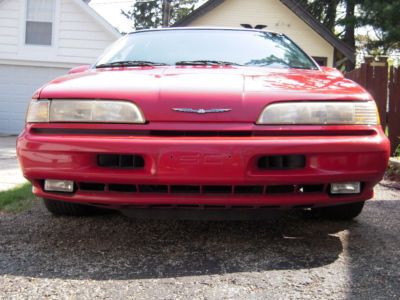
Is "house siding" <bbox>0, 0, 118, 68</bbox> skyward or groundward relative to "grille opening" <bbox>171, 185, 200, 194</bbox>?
skyward

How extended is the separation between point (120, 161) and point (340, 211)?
63.9 inches

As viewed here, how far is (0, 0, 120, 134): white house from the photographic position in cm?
1385

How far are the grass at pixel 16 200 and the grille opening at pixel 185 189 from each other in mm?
1820

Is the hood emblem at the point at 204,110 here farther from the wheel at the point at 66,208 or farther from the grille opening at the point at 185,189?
the wheel at the point at 66,208

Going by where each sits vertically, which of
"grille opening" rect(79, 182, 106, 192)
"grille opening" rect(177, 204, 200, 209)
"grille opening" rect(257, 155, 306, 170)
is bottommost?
"grille opening" rect(177, 204, 200, 209)

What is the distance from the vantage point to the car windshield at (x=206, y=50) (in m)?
3.73

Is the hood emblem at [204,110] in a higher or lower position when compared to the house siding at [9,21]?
lower

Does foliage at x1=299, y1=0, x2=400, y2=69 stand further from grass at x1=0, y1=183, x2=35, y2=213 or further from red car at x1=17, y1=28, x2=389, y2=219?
red car at x1=17, y1=28, x2=389, y2=219

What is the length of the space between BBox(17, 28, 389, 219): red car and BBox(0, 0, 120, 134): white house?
11415mm

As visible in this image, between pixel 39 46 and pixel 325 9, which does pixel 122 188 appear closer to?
pixel 39 46

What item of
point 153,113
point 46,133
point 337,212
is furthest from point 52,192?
point 337,212

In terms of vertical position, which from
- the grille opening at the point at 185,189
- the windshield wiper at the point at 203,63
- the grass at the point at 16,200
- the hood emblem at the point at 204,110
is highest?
the windshield wiper at the point at 203,63

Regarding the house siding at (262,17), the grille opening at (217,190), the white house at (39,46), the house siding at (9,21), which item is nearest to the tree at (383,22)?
the house siding at (262,17)

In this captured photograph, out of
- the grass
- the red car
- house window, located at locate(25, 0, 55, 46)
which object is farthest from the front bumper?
house window, located at locate(25, 0, 55, 46)
